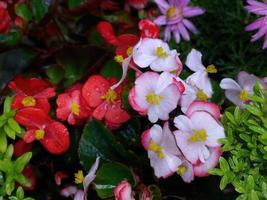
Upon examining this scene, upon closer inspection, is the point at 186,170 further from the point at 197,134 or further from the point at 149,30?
the point at 149,30

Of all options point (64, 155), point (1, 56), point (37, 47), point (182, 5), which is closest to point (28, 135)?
point (64, 155)

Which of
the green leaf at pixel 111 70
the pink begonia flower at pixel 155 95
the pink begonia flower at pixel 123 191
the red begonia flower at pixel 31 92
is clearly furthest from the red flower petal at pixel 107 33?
the pink begonia flower at pixel 123 191

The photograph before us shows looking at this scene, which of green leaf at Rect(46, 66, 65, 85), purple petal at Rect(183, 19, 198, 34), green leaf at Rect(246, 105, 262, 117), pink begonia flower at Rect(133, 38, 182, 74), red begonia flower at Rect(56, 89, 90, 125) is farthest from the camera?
purple petal at Rect(183, 19, 198, 34)

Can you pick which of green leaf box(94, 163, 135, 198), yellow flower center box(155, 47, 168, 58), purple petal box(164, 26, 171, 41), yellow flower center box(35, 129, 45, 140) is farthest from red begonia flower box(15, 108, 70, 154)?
purple petal box(164, 26, 171, 41)

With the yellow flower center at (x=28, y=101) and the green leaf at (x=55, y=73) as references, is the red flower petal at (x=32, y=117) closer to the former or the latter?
the yellow flower center at (x=28, y=101)

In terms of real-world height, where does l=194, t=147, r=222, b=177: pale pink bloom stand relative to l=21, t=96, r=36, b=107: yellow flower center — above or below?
below

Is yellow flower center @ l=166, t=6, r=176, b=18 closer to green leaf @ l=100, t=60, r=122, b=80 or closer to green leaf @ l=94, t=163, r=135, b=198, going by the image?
green leaf @ l=100, t=60, r=122, b=80

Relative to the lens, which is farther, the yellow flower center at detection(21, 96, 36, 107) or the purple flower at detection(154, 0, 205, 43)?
the purple flower at detection(154, 0, 205, 43)

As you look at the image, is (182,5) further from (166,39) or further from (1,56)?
(1,56)
